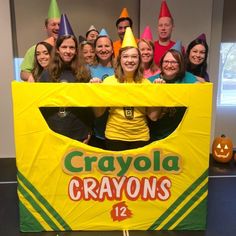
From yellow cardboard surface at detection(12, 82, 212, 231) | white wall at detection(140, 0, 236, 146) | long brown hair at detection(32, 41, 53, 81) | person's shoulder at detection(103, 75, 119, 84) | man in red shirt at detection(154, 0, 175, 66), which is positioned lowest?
yellow cardboard surface at detection(12, 82, 212, 231)

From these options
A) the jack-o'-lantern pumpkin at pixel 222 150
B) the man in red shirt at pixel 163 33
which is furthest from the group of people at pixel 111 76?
the jack-o'-lantern pumpkin at pixel 222 150

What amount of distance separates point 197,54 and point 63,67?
2.96ft

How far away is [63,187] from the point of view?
1989 mm

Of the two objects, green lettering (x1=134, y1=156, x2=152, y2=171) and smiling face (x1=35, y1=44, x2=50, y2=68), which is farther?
smiling face (x1=35, y1=44, x2=50, y2=68)

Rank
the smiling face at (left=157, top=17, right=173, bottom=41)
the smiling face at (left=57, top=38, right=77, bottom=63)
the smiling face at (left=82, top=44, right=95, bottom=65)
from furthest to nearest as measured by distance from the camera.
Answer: the smiling face at (left=157, top=17, right=173, bottom=41) < the smiling face at (left=82, top=44, right=95, bottom=65) < the smiling face at (left=57, top=38, right=77, bottom=63)

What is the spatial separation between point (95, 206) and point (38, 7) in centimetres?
207

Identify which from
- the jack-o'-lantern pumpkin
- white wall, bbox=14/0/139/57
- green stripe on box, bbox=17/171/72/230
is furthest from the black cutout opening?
white wall, bbox=14/0/139/57

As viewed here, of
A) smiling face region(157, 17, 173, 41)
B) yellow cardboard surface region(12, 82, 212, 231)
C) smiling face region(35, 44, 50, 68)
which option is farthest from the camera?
smiling face region(157, 17, 173, 41)

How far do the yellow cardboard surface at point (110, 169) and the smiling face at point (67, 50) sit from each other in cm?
22

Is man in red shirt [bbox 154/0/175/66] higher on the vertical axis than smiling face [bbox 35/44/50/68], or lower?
higher

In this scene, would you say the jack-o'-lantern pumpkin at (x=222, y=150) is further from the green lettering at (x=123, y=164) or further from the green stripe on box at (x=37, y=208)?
the green stripe on box at (x=37, y=208)

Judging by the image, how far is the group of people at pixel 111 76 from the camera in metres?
1.97

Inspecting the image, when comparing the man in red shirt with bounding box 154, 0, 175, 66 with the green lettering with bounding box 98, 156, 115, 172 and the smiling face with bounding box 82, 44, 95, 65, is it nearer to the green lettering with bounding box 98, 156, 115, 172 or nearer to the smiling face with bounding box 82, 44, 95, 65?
the smiling face with bounding box 82, 44, 95, 65

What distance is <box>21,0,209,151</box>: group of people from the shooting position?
6.46 ft
